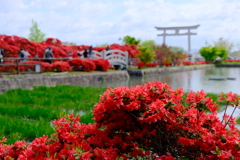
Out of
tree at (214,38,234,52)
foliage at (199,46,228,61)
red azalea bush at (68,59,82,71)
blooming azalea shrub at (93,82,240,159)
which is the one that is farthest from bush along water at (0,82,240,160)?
tree at (214,38,234,52)

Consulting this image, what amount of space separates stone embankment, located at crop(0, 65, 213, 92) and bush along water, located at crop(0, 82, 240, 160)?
6.69 metres

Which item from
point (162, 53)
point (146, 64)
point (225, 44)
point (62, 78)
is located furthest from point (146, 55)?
point (225, 44)

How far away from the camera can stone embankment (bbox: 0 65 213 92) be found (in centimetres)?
999

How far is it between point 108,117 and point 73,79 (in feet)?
40.0

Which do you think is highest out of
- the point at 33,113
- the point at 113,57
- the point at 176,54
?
the point at 176,54

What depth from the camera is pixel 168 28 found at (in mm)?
40188

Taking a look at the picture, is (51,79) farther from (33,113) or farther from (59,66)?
(33,113)

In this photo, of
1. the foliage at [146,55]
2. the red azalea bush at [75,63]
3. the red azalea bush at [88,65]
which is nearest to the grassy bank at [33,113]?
the red azalea bush at [75,63]

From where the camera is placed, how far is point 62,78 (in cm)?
1332

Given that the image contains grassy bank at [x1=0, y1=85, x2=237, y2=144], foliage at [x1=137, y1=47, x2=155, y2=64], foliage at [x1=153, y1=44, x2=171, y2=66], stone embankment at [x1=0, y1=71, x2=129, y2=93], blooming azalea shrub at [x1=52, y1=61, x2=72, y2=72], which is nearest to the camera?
grassy bank at [x1=0, y1=85, x2=237, y2=144]

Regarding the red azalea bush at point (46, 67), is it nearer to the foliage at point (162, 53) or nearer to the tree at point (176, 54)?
the foliage at point (162, 53)

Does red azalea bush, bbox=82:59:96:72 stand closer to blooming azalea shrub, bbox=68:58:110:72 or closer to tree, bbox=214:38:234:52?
blooming azalea shrub, bbox=68:58:110:72

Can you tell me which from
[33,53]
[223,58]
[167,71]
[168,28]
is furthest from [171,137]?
A: [223,58]

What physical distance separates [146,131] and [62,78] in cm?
1158
